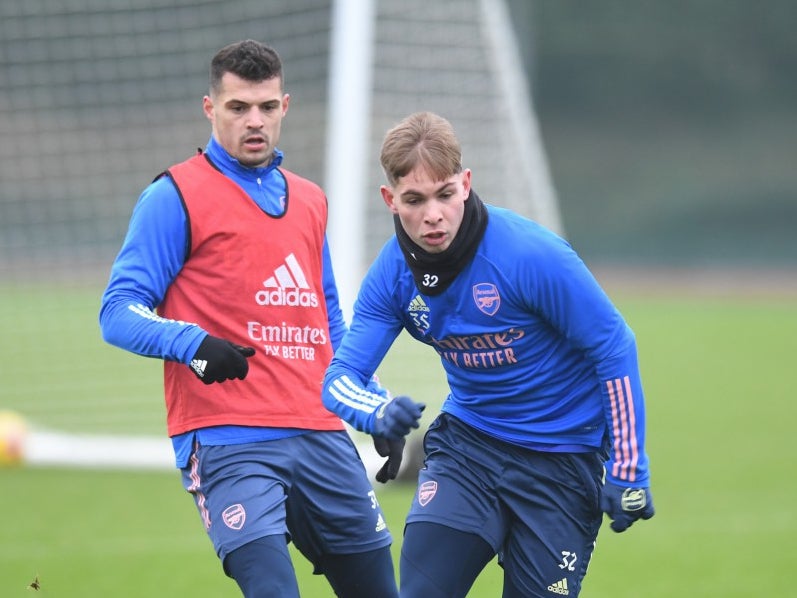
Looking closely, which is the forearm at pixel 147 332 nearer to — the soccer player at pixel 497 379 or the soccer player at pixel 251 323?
the soccer player at pixel 251 323

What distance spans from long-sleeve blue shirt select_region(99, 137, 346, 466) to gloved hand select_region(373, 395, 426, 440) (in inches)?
23.5

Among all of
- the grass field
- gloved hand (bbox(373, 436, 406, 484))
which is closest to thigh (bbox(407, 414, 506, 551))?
gloved hand (bbox(373, 436, 406, 484))

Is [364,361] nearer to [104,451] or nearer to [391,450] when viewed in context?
[391,450]

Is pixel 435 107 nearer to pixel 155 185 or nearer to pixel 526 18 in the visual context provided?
pixel 155 185

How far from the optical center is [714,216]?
80.2 feet

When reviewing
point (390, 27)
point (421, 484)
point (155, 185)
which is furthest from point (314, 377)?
point (390, 27)

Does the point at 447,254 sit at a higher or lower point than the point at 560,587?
higher

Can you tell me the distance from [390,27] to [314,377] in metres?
4.30

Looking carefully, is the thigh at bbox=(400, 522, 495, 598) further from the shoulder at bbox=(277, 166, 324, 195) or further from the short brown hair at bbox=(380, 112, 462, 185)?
the shoulder at bbox=(277, 166, 324, 195)

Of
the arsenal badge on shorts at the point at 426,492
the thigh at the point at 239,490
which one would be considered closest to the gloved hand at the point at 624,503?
the arsenal badge on shorts at the point at 426,492

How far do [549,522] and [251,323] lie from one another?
3.70 ft

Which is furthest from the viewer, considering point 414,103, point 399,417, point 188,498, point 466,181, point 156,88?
point 156,88

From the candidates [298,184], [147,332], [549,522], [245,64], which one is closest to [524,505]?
[549,522]

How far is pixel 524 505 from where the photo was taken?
3.99 meters
